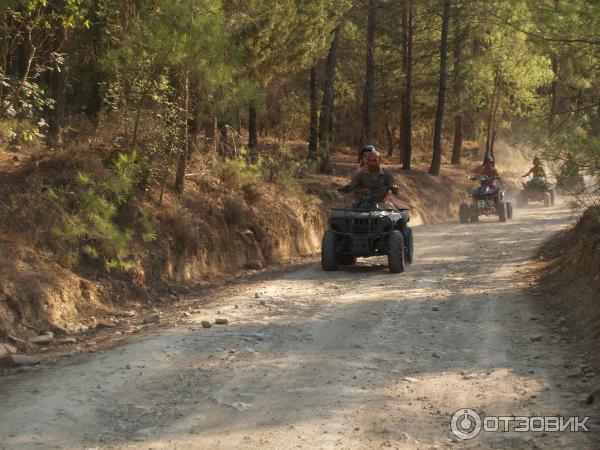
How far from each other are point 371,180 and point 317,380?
8.18m

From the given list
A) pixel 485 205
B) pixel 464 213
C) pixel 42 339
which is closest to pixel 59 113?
pixel 42 339

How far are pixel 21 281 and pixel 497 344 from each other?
581cm

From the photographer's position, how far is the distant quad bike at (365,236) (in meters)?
13.3

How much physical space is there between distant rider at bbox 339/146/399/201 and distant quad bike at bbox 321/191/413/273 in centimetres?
43

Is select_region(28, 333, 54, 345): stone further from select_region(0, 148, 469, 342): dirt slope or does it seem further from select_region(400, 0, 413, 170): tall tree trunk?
select_region(400, 0, 413, 170): tall tree trunk

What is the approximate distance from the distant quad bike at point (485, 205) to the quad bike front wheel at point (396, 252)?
12.0m

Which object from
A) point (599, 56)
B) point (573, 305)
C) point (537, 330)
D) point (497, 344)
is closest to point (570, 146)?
point (599, 56)

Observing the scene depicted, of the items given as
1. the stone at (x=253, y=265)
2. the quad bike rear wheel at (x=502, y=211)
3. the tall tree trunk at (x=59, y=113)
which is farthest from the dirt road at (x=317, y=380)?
the quad bike rear wheel at (x=502, y=211)

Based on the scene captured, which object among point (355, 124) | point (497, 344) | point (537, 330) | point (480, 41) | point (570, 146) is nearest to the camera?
point (497, 344)

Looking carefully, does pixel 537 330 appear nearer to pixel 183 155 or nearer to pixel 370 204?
pixel 370 204

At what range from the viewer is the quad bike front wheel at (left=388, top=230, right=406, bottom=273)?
13.2m

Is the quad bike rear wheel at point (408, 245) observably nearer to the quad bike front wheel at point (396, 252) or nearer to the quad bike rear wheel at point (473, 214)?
the quad bike front wheel at point (396, 252)

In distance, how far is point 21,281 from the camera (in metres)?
9.41

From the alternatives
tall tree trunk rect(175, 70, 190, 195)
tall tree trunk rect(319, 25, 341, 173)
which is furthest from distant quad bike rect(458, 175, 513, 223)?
tall tree trunk rect(175, 70, 190, 195)
